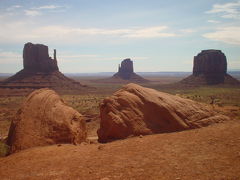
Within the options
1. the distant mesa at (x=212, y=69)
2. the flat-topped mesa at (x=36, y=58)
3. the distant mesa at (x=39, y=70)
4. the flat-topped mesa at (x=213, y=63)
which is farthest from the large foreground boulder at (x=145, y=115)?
the flat-topped mesa at (x=213, y=63)

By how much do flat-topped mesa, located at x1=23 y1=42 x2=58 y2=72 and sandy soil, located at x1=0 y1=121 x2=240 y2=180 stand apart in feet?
250

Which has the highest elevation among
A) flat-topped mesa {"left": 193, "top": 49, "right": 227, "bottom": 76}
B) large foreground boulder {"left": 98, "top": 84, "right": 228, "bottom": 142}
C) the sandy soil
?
flat-topped mesa {"left": 193, "top": 49, "right": 227, "bottom": 76}

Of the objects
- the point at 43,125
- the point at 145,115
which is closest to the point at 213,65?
the point at 145,115

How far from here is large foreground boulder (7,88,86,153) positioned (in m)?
11.8

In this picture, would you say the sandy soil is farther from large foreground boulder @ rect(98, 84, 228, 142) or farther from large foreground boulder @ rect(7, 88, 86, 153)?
large foreground boulder @ rect(98, 84, 228, 142)

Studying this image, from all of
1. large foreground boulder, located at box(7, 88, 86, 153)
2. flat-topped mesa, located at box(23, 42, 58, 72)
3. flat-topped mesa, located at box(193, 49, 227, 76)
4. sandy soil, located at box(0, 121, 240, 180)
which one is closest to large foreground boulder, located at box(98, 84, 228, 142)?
sandy soil, located at box(0, 121, 240, 180)

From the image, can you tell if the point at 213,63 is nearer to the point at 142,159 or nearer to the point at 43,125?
the point at 43,125

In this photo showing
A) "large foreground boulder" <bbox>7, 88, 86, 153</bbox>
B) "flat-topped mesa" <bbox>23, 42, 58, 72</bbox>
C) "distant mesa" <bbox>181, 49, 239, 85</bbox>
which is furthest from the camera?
"distant mesa" <bbox>181, 49, 239, 85</bbox>

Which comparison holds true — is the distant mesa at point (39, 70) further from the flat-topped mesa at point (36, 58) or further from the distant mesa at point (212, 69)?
the distant mesa at point (212, 69)

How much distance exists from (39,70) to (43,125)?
74.8m

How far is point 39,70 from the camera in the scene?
83.9 metres

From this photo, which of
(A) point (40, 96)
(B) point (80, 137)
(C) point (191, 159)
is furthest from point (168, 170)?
(A) point (40, 96)

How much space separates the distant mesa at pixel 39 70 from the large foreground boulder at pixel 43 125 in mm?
64687

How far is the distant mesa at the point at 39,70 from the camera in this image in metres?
79.1
